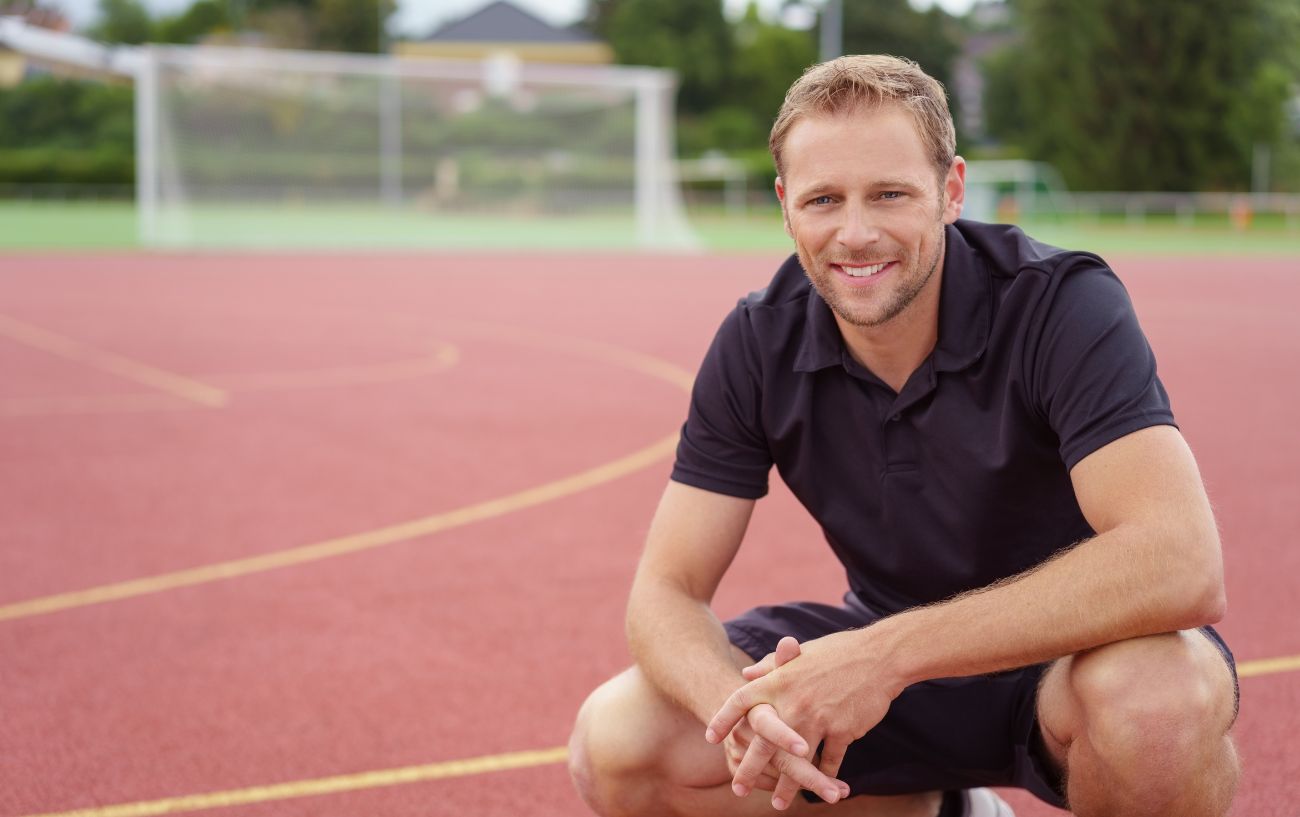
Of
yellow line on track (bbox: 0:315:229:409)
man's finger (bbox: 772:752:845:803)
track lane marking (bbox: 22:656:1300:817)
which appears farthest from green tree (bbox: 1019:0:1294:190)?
man's finger (bbox: 772:752:845:803)

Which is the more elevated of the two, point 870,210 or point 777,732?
point 870,210

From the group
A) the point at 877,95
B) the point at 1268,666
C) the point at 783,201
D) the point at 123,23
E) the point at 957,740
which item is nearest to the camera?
the point at 877,95

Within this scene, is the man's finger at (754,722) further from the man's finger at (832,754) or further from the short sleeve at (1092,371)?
the short sleeve at (1092,371)

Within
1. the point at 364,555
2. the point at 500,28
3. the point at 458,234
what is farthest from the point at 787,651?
the point at 500,28

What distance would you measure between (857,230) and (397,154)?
73.3 feet

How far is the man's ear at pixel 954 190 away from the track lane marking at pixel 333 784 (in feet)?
5.39

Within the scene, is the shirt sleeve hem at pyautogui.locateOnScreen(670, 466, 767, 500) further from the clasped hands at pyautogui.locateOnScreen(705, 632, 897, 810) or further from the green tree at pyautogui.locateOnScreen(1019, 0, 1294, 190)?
the green tree at pyautogui.locateOnScreen(1019, 0, 1294, 190)

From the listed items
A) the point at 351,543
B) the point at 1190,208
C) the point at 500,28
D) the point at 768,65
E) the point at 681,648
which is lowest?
the point at 1190,208

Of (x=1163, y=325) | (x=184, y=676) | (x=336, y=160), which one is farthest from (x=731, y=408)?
(x=336, y=160)

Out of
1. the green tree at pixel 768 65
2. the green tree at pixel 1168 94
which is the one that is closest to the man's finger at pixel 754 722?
the green tree at pixel 1168 94

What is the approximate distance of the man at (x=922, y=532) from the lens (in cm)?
243

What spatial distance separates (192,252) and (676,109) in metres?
36.1

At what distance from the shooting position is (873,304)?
272 cm

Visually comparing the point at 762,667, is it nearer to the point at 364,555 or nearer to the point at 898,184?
the point at 898,184
